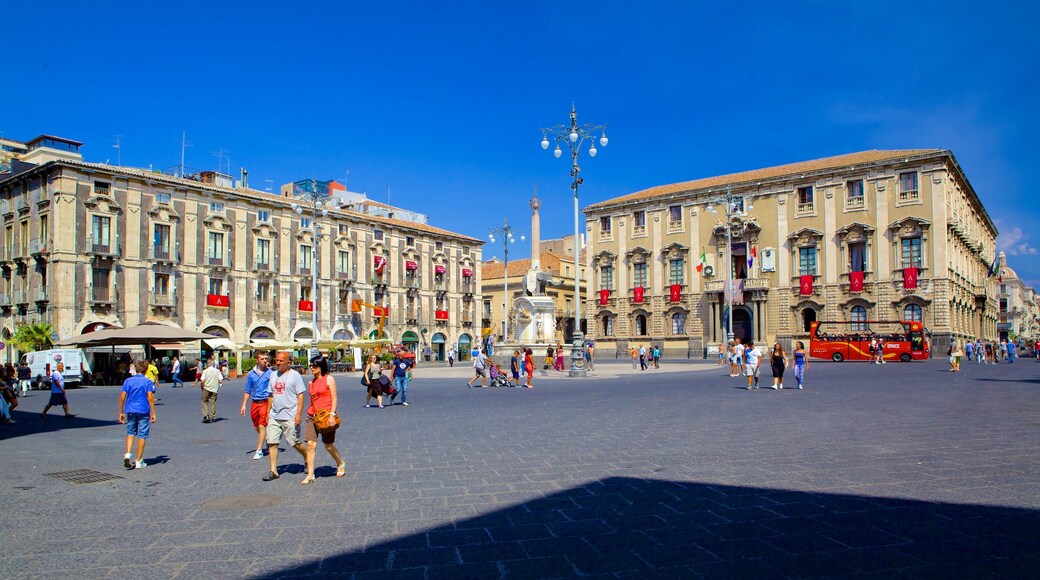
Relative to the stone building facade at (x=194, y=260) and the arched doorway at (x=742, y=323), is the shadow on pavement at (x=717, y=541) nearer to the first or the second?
the stone building facade at (x=194, y=260)

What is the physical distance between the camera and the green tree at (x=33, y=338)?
1374 inches

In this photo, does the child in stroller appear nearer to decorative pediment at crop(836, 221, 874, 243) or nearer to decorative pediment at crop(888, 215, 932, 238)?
decorative pediment at crop(836, 221, 874, 243)

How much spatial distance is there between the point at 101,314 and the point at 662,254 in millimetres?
A: 40781

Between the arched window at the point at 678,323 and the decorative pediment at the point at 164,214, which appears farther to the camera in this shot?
the arched window at the point at 678,323

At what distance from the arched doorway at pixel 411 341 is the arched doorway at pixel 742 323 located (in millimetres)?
25432

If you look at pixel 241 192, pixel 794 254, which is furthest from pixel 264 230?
pixel 794 254

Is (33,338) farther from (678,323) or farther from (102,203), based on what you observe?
(678,323)

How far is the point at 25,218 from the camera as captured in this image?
40.8 meters

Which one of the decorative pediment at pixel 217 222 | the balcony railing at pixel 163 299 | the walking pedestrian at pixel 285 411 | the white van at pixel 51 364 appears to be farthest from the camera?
the decorative pediment at pixel 217 222

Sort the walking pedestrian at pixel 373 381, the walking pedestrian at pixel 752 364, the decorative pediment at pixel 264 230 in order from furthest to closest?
the decorative pediment at pixel 264 230 → the walking pedestrian at pixel 752 364 → the walking pedestrian at pixel 373 381

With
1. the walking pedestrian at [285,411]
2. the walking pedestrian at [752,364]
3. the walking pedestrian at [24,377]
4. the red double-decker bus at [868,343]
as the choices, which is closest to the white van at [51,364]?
the walking pedestrian at [24,377]

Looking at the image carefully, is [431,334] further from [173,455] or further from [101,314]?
[173,455]

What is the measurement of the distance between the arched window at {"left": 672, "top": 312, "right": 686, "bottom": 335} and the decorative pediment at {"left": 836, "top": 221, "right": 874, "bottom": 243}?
13.4 metres

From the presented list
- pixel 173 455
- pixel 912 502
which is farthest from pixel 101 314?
pixel 912 502
